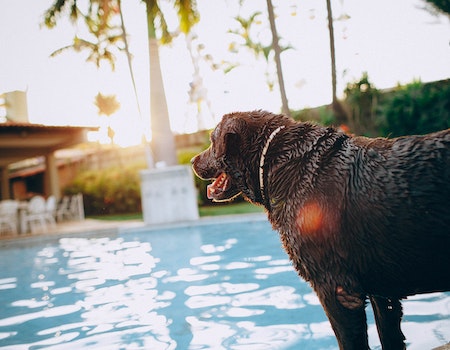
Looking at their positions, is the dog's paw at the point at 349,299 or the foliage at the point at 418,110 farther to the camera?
the foliage at the point at 418,110

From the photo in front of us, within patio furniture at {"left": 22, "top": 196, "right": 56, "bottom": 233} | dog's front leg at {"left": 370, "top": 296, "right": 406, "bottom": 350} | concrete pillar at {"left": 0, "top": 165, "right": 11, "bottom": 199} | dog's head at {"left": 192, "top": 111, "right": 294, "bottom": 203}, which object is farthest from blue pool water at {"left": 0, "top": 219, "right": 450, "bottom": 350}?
concrete pillar at {"left": 0, "top": 165, "right": 11, "bottom": 199}

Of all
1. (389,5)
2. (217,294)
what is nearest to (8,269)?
(217,294)

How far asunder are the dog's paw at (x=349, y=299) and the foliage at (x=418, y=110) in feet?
43.7

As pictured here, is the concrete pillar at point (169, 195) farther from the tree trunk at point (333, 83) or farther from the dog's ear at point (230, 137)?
the dog's ear at point (230, 137)

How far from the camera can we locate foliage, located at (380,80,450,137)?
13.6 m

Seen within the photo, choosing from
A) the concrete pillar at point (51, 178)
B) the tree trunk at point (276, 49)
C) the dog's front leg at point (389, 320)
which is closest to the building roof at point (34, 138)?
the concrete pillar at point (51, 178)

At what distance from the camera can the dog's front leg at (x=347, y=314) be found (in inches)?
70.2

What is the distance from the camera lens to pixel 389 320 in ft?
7.02

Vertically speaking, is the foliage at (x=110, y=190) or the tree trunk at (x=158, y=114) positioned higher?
the tree trunk at (x=158, y=114)

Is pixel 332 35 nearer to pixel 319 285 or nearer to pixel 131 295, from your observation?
pixel 131 295

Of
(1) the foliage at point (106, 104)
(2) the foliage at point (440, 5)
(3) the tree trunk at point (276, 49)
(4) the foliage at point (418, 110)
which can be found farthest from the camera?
(1) the foliage at point (106, 104)

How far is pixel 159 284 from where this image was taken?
5.97m

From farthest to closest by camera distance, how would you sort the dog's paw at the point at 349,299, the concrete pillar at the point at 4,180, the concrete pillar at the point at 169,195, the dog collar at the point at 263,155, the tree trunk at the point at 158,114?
the concrete pillar at the point at 4,180, the tree trunk at the point at 158,114, the concrete pillar at the point at 169,195, the dog collar at the point at 263,155, the dog's paw at the point at 349,299

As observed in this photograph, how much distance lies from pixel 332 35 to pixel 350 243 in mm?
15488
